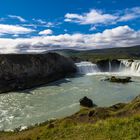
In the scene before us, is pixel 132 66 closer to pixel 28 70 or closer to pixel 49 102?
pixel 28 70

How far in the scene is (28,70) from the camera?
55.4 meters

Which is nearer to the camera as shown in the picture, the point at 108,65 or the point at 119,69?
the point at 119,69

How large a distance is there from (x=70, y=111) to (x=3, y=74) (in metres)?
25.4

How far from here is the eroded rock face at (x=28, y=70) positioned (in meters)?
48.6

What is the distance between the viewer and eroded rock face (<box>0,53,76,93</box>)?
4862cm

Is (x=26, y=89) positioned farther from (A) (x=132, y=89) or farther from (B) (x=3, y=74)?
(A) (x=132, y=89)

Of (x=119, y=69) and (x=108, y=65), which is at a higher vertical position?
(x=108, y=65)

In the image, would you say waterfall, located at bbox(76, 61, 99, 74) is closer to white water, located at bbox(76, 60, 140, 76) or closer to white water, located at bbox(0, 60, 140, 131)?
white water, located at bbox(76, 60, 140, 76)

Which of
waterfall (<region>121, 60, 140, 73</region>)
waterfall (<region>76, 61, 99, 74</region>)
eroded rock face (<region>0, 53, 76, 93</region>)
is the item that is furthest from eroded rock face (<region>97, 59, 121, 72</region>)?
eroded rock face (<region>0, 53, 76, 93</region>)

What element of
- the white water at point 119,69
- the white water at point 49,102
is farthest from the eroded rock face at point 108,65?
the white water at point 49,102

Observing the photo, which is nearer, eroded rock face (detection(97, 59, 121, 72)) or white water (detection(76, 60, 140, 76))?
white water (detection(76, 60, 140, 76))

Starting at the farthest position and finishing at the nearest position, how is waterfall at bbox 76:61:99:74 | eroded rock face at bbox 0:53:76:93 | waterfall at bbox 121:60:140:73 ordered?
waterfall at bbox 76:61:99:74
waterfall at bbox 121:60:140:73
eroded rock face at bbox 0:53:76:93

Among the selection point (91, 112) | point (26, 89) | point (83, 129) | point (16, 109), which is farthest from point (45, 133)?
point (26, 89)

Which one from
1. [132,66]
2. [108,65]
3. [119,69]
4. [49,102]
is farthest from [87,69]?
[49,102]
